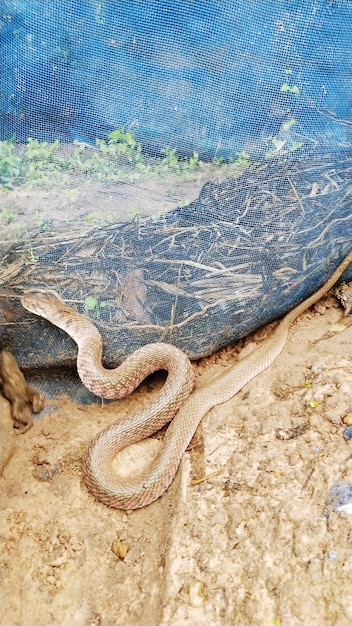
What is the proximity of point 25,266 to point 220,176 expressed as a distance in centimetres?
127

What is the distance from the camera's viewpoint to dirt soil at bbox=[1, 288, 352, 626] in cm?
228

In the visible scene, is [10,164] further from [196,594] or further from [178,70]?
[196,594]

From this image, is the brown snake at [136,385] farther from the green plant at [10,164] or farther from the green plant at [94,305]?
the green plant at [10,164]

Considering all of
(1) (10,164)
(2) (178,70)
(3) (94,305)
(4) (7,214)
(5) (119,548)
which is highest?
(2) (178,70)

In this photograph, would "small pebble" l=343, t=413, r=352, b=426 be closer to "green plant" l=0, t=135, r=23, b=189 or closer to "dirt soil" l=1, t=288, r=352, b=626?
"dirt soil" l=1, t=288, r=352, b=626

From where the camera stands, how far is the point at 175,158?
3080 mm

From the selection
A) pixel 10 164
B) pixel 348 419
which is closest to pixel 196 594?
pixel 348 419

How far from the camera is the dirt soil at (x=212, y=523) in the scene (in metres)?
2.28

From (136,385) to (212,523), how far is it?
110 cm

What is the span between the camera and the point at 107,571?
A: 2695mm

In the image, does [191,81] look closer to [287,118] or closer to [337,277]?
[287,118]

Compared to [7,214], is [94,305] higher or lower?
lower

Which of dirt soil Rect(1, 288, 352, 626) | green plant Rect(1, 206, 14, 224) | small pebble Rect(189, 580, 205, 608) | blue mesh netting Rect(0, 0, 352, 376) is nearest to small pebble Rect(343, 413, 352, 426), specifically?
dirt soil Rect(1, 288, 352, 626)

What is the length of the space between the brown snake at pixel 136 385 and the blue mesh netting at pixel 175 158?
0.35 ft
